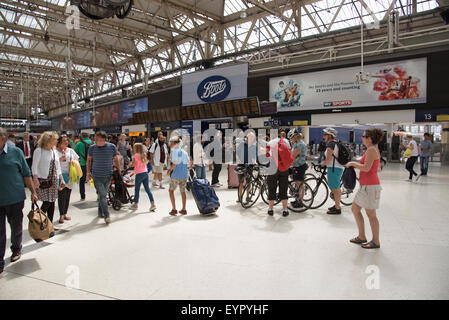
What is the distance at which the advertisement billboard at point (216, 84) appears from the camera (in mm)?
15984

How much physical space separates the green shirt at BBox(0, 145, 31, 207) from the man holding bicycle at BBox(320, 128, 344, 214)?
454 centimetres

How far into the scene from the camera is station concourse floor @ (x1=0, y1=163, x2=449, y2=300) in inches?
101

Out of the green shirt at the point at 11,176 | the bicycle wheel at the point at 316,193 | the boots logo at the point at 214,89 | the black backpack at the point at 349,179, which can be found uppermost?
the boots logo at the point at 214,89

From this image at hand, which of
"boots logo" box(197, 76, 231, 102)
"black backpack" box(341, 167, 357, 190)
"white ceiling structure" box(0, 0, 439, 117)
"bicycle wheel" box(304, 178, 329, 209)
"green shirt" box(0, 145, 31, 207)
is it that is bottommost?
"bicycle wheel" box(304, 178, 329, 209)

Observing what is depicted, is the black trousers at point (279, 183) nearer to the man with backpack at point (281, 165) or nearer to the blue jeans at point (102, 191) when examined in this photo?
the man with backpack at point (281, 165)

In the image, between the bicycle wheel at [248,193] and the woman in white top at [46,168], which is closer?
the woman in white top at [46,168]

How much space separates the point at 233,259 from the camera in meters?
3.25

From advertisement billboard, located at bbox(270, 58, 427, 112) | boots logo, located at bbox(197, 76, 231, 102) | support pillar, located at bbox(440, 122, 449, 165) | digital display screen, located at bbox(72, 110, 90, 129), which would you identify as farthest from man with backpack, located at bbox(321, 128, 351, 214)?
digital display screen, located at bbox(72, 110, 90, 129)

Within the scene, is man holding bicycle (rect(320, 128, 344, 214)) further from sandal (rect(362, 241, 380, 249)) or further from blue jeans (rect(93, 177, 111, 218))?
blue jeans (rect(93, 177, 111, 218))

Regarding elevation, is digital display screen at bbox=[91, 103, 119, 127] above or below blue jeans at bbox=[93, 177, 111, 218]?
above

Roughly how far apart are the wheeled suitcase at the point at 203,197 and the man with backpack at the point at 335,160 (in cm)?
214

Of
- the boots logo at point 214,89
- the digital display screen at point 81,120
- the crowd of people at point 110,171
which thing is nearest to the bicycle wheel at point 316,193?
the crowd of people at point 110,171
